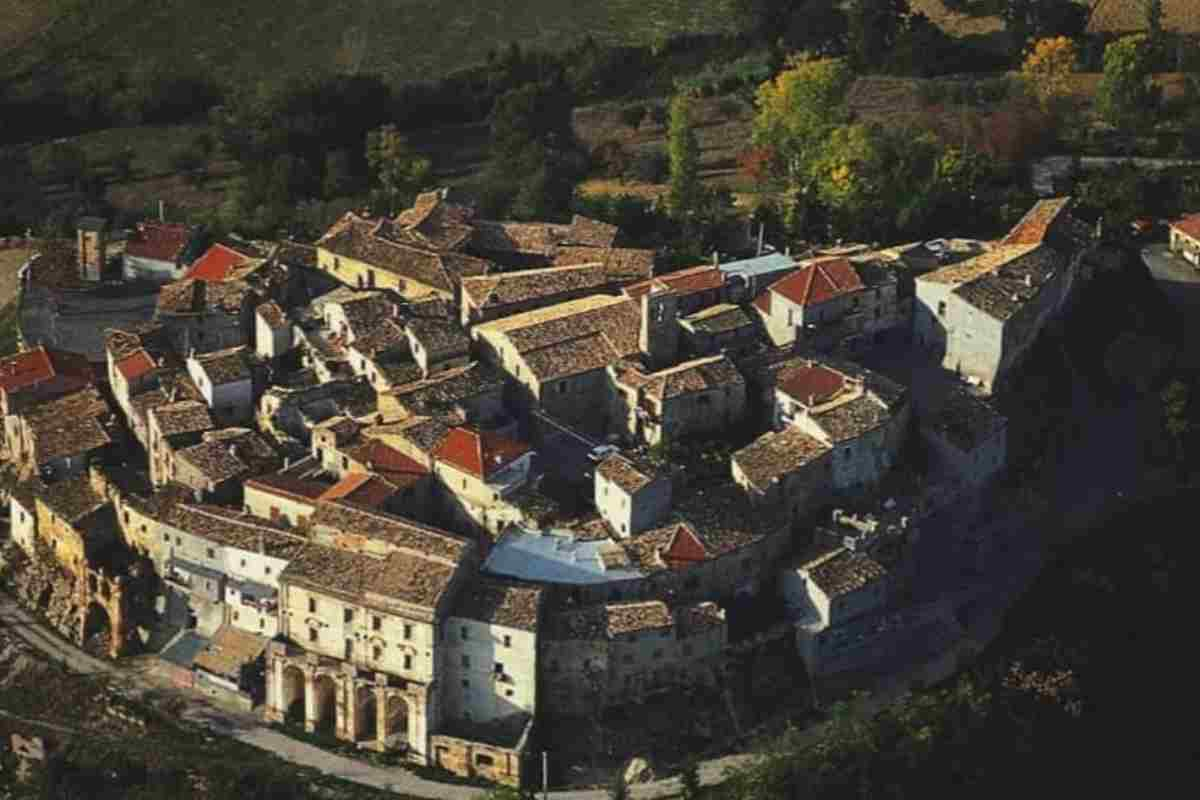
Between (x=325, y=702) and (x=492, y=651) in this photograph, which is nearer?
(x=492, y=651)

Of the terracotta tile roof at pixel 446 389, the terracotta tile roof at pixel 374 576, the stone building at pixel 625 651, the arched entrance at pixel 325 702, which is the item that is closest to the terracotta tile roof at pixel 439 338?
the terracotta tile roof at pixel 446 389

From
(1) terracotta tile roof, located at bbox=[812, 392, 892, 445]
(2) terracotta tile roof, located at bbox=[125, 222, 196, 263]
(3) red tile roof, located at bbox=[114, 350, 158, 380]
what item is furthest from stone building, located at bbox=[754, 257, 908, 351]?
(2) terracotta tile roof, located at bbox=[125, 222, 196, 263]

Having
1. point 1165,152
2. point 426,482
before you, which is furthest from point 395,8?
point 426,482

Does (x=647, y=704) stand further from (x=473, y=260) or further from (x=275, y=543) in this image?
(x=473, y=260)

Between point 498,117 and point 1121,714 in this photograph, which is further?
point 498,117

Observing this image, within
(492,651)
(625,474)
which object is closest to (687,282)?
(625,474)

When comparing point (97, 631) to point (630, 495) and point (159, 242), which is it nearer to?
point (630, 495)
